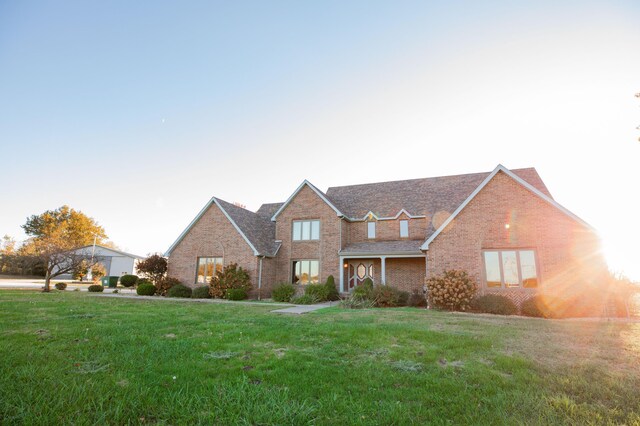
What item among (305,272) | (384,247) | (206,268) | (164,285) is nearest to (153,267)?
(164,285)

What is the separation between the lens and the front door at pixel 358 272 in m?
23.5

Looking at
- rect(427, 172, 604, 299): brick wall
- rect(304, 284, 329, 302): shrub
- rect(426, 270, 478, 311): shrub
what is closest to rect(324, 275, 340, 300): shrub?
rect(304, 284, 329, 302): shrub

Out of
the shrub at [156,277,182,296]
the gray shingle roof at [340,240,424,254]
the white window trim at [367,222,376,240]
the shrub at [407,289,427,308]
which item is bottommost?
the shrub at [407,289,427,308]

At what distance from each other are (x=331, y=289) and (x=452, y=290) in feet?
26.7

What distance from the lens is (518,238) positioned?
16172 mm

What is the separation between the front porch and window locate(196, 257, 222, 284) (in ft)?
30.5

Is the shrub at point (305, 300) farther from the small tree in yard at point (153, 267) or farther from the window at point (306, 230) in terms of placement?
the small tree in yard at point (153, 267)

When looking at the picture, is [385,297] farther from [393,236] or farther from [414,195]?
[414,195]

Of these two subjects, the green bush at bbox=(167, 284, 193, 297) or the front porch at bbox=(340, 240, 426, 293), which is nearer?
the front porch at bbox=(340, 240, 426, 293)

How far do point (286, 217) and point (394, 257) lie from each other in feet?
29.4

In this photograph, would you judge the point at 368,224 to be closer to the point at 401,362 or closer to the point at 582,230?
the point at 582,230

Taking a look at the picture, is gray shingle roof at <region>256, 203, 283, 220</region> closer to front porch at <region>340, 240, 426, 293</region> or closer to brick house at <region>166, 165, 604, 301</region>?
brick house at <region>166, 165, 604, 301</region>

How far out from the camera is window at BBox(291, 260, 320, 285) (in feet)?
78.3

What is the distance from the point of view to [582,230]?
15.3 metres
